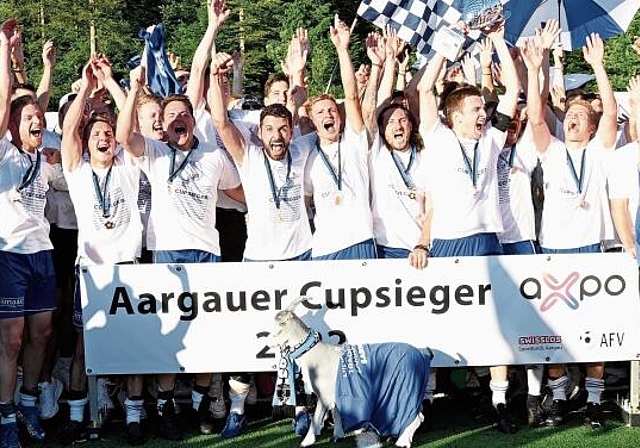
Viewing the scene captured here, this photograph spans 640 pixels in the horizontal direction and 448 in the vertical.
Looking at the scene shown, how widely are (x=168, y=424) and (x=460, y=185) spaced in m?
2.48

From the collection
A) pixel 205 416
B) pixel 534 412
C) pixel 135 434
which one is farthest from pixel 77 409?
pixel 534 412

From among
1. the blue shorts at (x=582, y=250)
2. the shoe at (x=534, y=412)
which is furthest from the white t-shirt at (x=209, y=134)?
the shoe at (x=534, y=412)

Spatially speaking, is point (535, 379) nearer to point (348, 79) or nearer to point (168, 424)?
point (348, 79)

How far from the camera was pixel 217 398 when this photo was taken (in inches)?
281

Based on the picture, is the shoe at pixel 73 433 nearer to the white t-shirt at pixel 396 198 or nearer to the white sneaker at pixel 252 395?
the white sneaker at pixel 252 395

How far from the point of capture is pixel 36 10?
35625 millimetres

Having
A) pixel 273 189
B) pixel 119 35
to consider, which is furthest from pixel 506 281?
pixel 119 35

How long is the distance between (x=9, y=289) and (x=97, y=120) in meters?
1.24

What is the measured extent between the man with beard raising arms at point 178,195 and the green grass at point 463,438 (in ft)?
0.86

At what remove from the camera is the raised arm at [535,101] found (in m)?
6.89

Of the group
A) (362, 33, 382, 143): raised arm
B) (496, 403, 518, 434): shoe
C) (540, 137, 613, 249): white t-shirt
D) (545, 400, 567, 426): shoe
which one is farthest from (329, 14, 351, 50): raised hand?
(545, 400, 567, 426): shoe

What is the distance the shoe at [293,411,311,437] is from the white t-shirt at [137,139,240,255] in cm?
124

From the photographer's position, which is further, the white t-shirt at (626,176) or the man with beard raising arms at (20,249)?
the white t-shirt at (626,176)

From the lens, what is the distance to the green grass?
259 inches
